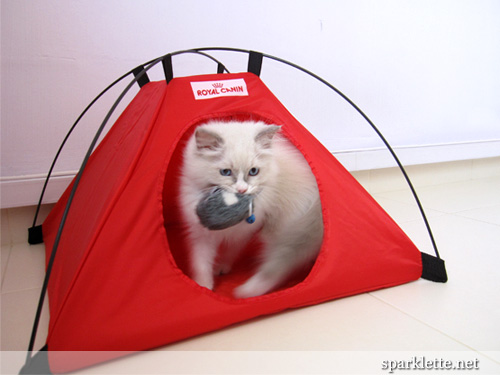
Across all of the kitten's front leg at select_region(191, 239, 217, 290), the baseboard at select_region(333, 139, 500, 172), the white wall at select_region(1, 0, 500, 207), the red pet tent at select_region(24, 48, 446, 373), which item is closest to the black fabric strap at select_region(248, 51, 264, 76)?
the red pet tent at select_region(24, 48, 446, 373)

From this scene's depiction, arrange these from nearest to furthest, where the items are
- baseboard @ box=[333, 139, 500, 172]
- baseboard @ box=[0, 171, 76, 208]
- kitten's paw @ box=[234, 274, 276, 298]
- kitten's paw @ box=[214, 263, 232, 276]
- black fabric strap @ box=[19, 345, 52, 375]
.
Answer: black fabric strap @ box=[19, 345, 52, 375], kitten's paw @ box=[234, 274, 276, 298], kitten's paw @ box=[214, 263, 232, 276], baseboard @ box=[0, 171, 76, 208], baseboard @ box=[333, 139, 500, 172]

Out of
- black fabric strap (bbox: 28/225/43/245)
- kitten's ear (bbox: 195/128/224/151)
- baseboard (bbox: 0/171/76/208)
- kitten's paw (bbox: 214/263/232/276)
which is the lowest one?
black fabric strap (bbox: 28/225/43/245)

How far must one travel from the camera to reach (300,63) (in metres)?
1.70

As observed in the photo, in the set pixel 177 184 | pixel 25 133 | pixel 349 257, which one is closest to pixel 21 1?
pixel 25 133

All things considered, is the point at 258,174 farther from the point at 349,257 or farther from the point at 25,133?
the point at 25,133

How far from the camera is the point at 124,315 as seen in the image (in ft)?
2.36

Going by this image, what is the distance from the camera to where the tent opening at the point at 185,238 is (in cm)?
88

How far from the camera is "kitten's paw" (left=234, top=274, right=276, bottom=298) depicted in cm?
84

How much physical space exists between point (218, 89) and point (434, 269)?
2.28 ft

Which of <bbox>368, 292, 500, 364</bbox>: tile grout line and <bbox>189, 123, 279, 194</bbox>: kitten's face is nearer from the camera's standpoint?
<bbox>368, 292, 500, 364</bbox>: tile grout line

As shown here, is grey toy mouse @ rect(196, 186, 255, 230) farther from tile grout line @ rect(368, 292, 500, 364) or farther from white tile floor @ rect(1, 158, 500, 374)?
tile grout line @ rect(368, 292, 500, 364)

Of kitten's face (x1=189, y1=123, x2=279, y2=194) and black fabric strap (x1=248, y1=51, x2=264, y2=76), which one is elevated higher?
black fabric strap (x1=248, y1=51, x2=264, y2=76)

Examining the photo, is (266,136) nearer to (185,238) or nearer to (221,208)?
(221,208)

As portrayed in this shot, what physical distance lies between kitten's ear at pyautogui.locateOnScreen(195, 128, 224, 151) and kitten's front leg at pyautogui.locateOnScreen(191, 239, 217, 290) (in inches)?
8.2
